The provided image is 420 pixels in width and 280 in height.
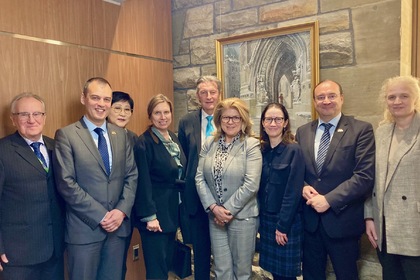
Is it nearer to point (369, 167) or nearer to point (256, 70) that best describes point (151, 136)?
point (256, 70)

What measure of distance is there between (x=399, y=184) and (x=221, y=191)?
100 cm

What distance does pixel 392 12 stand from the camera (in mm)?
2316

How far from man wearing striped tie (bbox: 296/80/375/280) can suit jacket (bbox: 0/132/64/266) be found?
5.00 ft

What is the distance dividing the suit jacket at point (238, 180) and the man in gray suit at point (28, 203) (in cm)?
89

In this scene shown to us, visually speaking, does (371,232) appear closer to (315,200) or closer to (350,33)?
(315,200)

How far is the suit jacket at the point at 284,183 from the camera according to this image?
2.08 metres

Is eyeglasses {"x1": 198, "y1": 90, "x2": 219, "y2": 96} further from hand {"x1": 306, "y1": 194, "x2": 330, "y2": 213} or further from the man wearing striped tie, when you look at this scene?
hand {"x1": 306, "y1": 194, "x2": 330, "y2": 213}

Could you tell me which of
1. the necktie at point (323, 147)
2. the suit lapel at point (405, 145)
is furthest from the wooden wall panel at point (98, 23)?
the suit lapel at point (405, 145)

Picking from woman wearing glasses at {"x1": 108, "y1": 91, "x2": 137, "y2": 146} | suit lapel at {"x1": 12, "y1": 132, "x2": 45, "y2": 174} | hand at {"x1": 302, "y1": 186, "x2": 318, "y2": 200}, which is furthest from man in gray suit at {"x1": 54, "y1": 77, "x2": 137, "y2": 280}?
hand at {"x1": 302, "y1": 186, "x2": 318, "y2": 200}

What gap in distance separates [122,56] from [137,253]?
5.55 ft

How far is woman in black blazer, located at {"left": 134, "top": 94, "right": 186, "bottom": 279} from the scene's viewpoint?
2.26 meters

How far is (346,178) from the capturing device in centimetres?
206

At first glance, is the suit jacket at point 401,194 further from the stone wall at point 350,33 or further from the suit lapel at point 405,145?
the stone wall at point 350,33

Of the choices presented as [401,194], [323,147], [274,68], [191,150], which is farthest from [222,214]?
[274,68]
